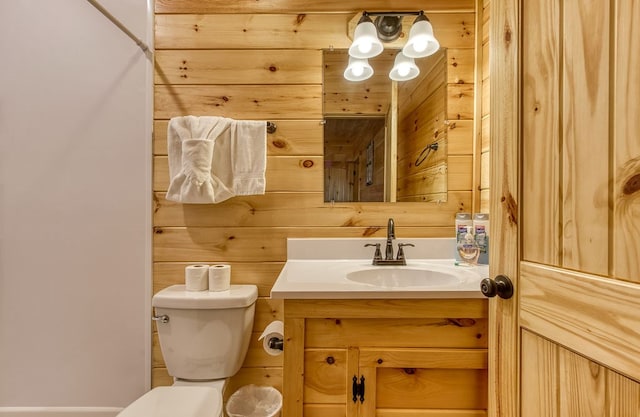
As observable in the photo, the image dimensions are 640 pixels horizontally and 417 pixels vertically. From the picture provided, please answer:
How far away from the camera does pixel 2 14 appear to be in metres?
1.38

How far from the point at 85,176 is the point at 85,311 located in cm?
60

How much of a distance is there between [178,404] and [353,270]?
0.73 meters

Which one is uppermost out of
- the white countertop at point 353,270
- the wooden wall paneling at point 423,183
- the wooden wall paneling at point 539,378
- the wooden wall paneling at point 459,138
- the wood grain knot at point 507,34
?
the wood grain knot at point 507,34

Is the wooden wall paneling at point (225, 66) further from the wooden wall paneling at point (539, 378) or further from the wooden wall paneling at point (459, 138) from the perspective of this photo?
the wooden wall paneling at point (539, 378)

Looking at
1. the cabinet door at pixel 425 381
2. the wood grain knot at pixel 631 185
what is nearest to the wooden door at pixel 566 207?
the wood grain knot at pixel 631 185

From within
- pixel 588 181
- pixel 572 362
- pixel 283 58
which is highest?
pixel 283 58

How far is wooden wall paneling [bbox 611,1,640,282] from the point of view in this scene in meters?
0.44

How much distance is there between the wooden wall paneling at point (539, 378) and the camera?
0.56 m

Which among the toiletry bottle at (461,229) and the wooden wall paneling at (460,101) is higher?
the wooden wall paneling at (460,101)

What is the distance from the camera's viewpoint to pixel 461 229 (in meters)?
1.27

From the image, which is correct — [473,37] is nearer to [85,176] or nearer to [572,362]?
[572,362]

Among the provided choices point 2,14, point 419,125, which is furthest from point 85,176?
point 419,125

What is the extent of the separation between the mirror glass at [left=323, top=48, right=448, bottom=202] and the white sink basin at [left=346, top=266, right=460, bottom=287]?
33 centimetres

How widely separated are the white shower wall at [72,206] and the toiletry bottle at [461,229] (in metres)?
1.33
